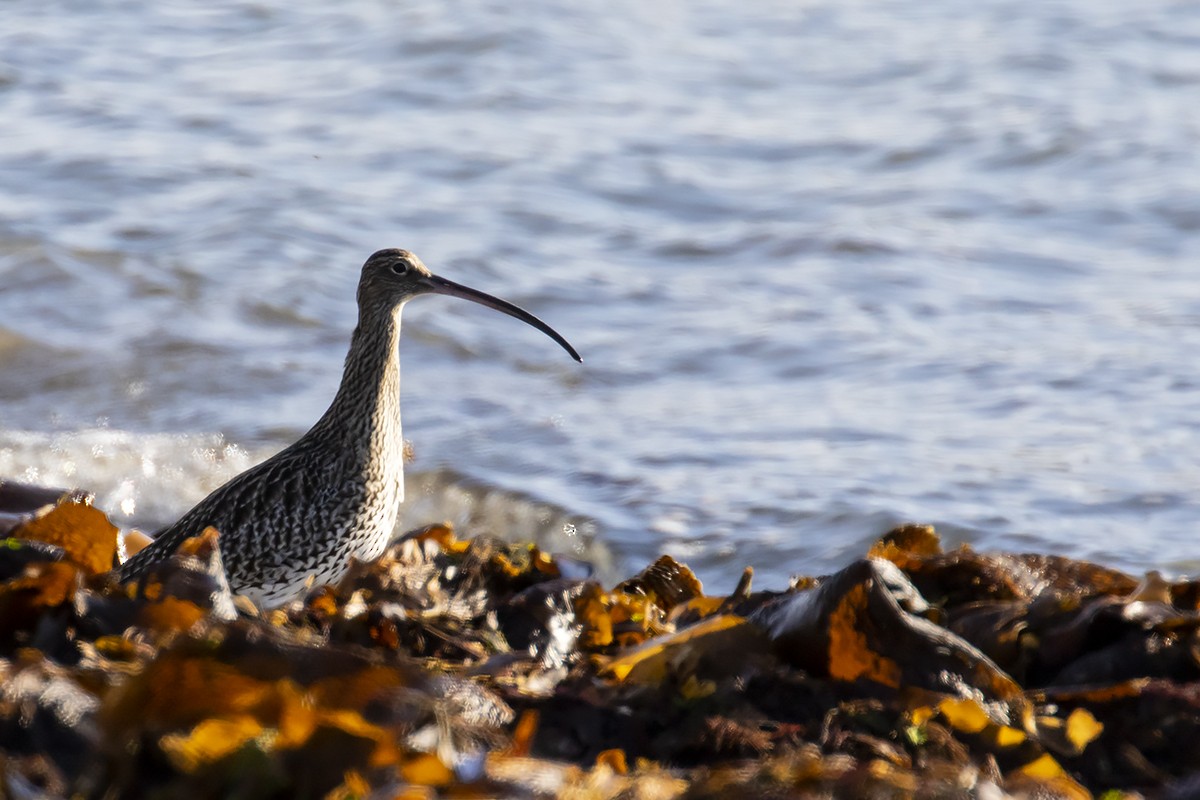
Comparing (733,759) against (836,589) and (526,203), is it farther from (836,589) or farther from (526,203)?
(526,203)

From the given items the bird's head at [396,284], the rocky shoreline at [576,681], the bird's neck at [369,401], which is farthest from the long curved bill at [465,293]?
the rocky shoreline at [576,681]

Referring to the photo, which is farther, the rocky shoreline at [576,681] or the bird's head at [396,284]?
the bird's head at [396,284]

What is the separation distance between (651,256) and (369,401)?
498cm

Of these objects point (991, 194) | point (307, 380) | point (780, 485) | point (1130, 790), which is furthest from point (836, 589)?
point (991, 194)

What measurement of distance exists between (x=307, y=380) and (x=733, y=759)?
19.1ft

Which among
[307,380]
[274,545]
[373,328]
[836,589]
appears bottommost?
[307,380]

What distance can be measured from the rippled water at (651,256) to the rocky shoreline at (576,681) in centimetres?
287

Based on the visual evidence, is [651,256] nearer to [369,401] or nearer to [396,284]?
[396,284]

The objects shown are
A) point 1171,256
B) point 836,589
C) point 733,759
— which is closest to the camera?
point 733,759

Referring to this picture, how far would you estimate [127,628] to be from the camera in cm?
258

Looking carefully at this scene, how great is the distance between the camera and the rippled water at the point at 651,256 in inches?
270

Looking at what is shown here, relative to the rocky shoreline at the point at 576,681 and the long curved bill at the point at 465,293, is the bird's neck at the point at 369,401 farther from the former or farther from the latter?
the rocky shoreline at the point at 576,681

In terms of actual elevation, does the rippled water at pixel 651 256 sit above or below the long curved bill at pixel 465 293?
below

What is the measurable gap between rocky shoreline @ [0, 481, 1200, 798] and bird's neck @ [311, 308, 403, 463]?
1.41m
